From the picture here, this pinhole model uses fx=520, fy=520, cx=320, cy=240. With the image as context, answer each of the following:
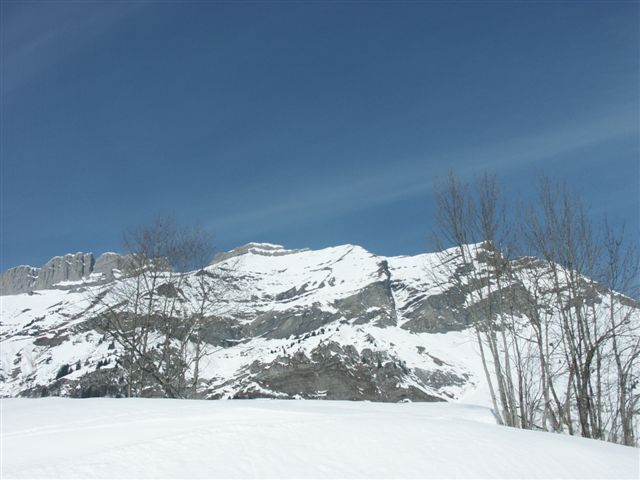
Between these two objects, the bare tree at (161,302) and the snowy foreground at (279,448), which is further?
the bare tree at (161,302)

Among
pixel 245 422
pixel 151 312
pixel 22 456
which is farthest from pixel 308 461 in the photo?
pixel 151 312

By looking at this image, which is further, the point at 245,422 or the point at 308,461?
the point at 245,422

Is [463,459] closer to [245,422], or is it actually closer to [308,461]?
[308,461]

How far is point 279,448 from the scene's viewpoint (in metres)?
5.60

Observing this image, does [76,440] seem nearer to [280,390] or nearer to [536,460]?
[536,460]

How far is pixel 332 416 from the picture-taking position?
24.0ft

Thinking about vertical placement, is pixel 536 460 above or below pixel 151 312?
below

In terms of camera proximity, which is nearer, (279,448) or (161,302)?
(279,448)

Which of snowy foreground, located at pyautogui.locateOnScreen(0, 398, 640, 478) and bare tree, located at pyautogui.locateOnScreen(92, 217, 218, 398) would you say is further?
bare tree, located at pyautogui.locateOnScreen(92, 217, 218, 398)

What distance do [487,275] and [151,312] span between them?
11146mm

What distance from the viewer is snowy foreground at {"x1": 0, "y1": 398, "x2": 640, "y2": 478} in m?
5.10

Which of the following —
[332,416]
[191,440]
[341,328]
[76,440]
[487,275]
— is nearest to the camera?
[191,440]

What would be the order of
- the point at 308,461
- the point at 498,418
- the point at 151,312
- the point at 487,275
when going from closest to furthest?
the point at 308,461
the point at 498,418
the point at 487,275
the point at 151,312

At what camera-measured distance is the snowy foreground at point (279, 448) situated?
5.10 m
